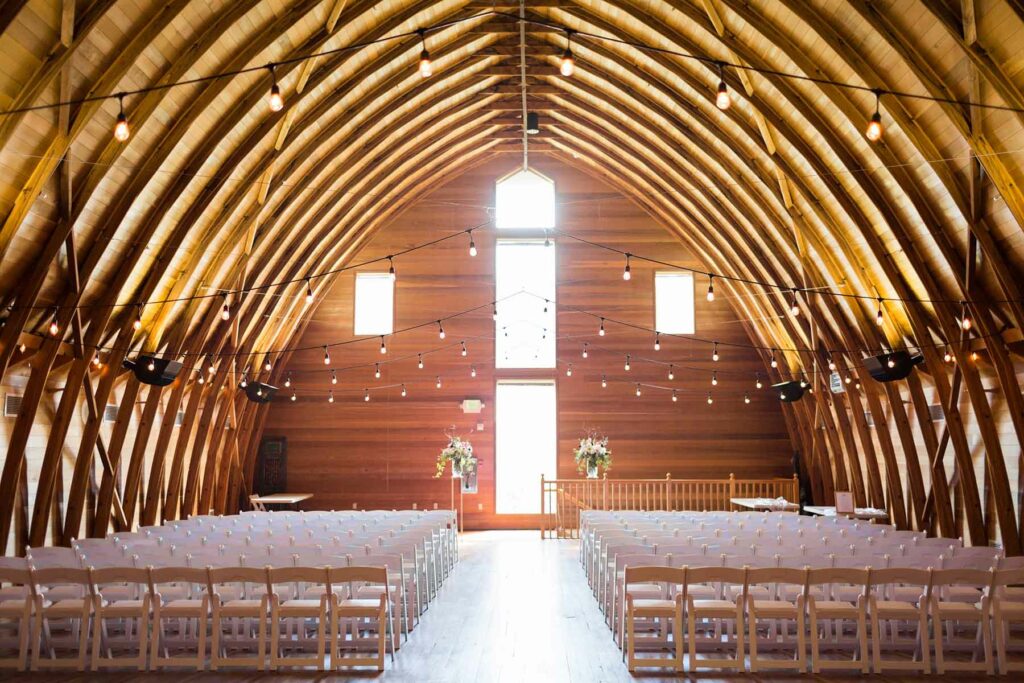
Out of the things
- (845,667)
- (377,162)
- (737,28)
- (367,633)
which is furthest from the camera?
(377,162)

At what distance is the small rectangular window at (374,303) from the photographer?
72.4 feet

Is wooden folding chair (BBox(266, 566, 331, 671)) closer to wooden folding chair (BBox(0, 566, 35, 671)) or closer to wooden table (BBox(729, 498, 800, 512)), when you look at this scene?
wooden folding chair (BBox(0, 566, 35, 671))

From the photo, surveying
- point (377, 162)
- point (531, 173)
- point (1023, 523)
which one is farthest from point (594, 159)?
point (1023, 523)

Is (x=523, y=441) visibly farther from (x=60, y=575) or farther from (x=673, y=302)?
(x=60, y=575)

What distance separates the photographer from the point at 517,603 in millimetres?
10859

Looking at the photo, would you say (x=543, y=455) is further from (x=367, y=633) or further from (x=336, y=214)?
(x=367, y=633)

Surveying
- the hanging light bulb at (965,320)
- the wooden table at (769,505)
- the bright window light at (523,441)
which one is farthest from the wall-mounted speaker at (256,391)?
the hanging light bulb at (965,320)

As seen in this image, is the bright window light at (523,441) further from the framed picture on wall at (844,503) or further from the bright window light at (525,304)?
the framed picture on wall at (844,503)

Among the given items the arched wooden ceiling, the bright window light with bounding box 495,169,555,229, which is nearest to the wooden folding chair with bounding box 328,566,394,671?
the arched wooden ceiling

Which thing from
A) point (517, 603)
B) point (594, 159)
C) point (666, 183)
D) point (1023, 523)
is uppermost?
point (594, 159)

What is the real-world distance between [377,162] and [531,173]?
20.8ft

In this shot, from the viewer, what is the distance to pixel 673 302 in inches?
870

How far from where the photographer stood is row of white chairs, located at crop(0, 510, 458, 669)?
7.07m

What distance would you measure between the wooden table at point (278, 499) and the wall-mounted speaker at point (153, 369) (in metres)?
6.71
